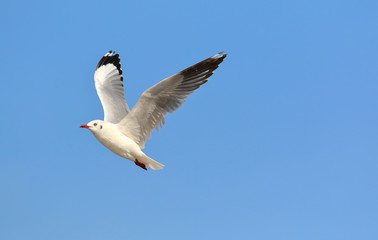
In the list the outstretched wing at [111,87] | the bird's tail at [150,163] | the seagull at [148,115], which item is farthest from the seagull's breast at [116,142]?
the outstretched wing at [111,87]

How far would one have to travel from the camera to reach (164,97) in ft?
20.9

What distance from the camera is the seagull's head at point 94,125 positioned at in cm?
644

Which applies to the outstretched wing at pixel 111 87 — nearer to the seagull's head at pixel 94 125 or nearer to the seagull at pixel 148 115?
the seagull at pixel 148 115

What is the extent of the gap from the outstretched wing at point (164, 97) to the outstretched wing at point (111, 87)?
28.7 inches

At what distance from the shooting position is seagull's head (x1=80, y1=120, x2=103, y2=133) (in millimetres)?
6438

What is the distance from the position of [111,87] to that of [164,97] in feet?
6.94

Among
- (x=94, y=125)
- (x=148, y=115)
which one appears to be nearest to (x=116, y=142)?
(x=94, y=125)

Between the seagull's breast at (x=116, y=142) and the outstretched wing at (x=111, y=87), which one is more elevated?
the outstretched wing at (x=111, y=87)

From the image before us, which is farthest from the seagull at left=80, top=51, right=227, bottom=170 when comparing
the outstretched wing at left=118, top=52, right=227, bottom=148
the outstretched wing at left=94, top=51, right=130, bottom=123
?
the outstretched wing at left=94, top=51, right=130, bottom=123

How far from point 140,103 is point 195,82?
72cm

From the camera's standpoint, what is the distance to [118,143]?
20.9ft

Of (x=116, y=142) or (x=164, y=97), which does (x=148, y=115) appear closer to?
(x=164, y=97)

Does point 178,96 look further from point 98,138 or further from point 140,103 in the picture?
point 98,138

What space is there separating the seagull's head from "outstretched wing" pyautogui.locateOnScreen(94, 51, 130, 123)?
0.65m
